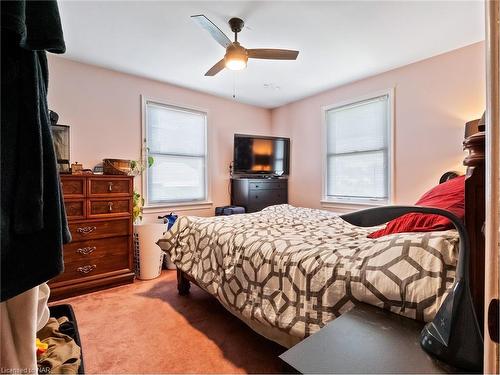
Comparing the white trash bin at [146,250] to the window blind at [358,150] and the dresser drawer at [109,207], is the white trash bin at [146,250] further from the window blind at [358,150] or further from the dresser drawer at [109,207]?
the window blind at [358,150]

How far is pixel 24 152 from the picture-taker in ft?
1.92

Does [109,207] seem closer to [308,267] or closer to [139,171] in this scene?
[139,171]

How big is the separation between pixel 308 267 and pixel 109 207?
2.35 m

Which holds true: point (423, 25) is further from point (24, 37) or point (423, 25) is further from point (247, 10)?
point (24, 37)

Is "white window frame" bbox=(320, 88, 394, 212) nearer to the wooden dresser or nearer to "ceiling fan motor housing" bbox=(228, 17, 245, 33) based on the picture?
"ceiling fan motor housing" bbox=(228, 17, 245, 33)

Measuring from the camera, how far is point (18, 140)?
58 cm

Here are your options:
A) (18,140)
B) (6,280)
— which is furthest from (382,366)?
(18,140)

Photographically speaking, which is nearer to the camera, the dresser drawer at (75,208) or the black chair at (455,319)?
the black chair at (455,319)

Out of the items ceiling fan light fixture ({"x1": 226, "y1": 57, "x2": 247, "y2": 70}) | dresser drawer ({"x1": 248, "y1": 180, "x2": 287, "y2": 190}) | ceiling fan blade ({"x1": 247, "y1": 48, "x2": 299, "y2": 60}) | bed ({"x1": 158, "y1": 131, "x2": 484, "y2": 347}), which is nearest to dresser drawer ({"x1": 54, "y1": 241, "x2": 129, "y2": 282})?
bed ({"x1": 158, "y1": 131, "x2": 484, "y2": 347})

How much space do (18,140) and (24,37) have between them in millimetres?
231

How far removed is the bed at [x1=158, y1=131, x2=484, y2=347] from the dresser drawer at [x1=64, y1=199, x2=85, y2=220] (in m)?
1.07

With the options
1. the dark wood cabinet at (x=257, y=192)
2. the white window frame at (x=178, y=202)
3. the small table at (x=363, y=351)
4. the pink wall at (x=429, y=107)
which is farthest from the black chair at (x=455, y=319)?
the dark wood cabinet at (x=257, y=192)

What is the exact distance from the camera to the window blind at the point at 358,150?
11.3 ft

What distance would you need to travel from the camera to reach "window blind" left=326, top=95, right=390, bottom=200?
11.3 feet
